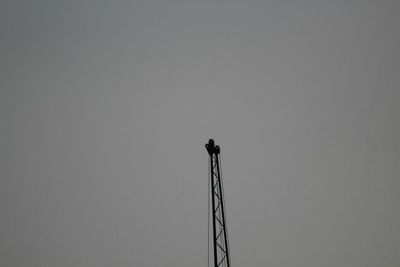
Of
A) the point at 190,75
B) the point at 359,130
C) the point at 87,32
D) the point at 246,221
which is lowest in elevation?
the point at 246,221

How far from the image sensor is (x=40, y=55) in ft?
5.38

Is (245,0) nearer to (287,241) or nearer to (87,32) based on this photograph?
(87,32)

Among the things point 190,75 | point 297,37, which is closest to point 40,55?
point 190,75

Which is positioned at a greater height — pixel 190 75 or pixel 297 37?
pixel 297 37

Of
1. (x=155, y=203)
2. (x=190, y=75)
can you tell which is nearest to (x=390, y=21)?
(x=190, y=75)

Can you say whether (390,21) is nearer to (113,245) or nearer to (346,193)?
(346,193)

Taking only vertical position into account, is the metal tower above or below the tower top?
below

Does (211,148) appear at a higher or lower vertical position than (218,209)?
higher

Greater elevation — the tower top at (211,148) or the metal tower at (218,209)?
the tower top at (211,148)

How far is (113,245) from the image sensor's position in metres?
1.54

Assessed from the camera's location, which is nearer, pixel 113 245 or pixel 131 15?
pixel 113 245

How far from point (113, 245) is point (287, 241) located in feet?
3.15

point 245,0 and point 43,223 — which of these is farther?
point 245,0

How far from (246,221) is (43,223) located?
1.13 meters
